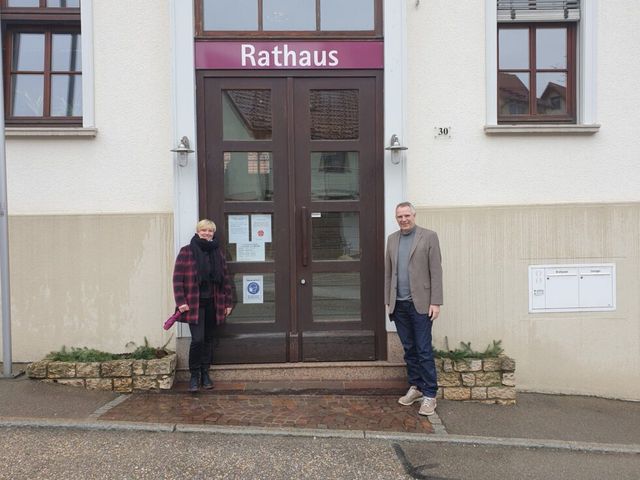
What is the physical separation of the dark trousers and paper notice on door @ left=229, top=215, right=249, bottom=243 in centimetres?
78

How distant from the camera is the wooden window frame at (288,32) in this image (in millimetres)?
5766

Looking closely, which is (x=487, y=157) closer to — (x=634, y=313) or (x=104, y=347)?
(x=634, y=313)

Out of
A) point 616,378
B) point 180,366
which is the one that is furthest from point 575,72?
point 180,366

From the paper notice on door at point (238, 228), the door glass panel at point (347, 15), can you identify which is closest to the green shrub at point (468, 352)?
the paper notice on door at point (238, 228)

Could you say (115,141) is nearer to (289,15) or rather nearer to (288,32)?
(288,32)

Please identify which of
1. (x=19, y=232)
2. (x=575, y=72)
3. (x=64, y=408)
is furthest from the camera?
(x=575, y=72)

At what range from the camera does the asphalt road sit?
3811mm

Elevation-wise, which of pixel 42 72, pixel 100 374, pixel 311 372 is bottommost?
pixel 311 372

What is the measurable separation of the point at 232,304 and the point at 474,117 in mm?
3227

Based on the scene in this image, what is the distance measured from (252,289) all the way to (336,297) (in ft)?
2.96

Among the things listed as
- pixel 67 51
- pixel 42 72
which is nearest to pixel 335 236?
pixel 67 51

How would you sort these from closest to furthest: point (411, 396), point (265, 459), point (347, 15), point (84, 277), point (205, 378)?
point (265, 459)
point (411, 396)
point (205, 378)
point (84, 277)
point (347, 15)

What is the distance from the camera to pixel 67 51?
6.01 m

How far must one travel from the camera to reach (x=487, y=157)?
5934 millimetres
